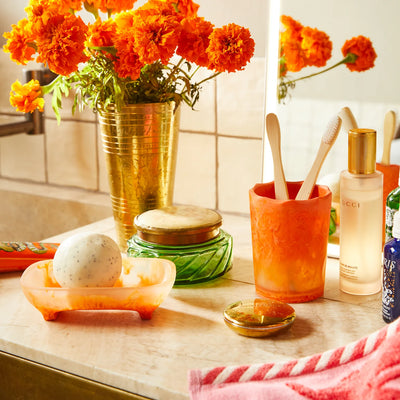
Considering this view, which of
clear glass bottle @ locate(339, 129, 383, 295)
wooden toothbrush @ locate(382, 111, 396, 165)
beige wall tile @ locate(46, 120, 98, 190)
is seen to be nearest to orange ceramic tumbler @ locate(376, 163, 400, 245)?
wooden toothbrush @ locate(382, 111, 396, 165)

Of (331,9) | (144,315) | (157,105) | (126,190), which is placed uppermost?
(331,9)

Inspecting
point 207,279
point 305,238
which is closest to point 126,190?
point 207,279

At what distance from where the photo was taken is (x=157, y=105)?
3.08 feet

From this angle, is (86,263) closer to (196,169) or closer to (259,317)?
(259,317)

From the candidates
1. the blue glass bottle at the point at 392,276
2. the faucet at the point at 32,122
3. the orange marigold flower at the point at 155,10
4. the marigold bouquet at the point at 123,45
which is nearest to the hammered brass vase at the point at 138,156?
the marigold bouquet at the point at 123,45

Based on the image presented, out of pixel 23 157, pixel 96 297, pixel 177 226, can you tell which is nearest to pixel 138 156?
pixel 177 226

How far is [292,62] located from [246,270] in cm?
34

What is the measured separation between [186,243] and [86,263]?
6.2 inches

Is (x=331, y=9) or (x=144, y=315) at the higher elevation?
(x=331, y=9)

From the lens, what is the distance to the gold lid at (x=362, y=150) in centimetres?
76

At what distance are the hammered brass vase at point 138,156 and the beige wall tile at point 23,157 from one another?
22.6 inches

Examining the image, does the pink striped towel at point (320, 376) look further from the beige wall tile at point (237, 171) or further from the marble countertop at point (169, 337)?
the beige wall tile at point (237, 171)

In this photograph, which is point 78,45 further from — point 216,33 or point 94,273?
point 94,273

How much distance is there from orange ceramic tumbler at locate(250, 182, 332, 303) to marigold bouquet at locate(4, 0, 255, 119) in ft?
0.67
